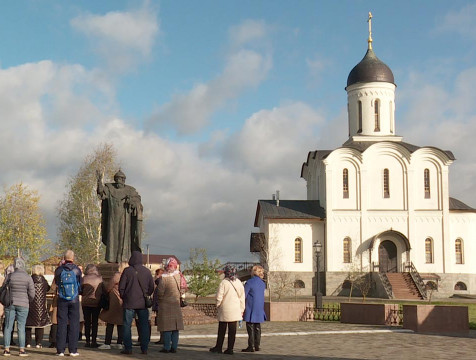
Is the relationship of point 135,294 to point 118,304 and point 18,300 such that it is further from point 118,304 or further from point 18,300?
point 18,300

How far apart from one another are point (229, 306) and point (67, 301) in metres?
2.76

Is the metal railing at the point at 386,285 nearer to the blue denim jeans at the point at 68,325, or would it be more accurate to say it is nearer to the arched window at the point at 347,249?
the arched window at the point at 347,249

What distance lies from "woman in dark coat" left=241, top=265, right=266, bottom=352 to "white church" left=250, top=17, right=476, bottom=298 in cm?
3239

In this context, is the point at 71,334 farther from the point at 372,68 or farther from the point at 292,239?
the point at 372,68

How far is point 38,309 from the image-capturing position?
12633 mm

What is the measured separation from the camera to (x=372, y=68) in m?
49.3

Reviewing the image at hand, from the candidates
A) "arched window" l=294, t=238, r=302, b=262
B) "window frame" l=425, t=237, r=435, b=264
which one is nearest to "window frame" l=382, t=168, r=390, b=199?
"window frame" l=425, t=237, r=435, b=264

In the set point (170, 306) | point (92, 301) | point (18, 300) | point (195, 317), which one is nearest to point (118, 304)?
point (92, 301)

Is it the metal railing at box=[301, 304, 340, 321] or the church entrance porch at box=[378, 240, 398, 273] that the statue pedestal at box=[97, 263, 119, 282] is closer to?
the metal railing at box=[301, 304, 340, 321]

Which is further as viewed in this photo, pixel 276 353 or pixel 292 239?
pixel 292 239

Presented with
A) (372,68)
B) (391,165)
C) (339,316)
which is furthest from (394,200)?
(339,316)

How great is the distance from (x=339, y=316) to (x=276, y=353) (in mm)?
9233

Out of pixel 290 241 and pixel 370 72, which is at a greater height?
pixel 370 72

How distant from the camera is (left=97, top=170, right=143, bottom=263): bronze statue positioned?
1645 centimetres
